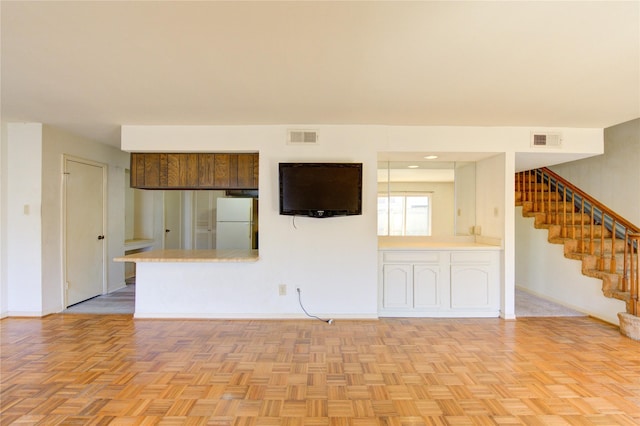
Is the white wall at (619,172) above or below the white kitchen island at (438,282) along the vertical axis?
above

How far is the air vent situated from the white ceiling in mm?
310

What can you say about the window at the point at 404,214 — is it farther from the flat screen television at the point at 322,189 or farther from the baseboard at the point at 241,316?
the baseboard at the point at 241,316

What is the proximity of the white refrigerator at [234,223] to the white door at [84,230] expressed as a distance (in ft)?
6.72

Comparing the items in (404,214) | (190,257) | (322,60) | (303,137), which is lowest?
(190,257)

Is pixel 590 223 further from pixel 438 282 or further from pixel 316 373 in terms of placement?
pixel 316 373

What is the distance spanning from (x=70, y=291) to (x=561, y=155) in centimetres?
641

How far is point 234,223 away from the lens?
643 cm

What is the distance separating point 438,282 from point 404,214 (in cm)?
108

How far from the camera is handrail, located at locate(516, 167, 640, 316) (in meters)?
3.58

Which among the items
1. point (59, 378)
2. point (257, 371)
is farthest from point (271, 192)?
point (59, 378)

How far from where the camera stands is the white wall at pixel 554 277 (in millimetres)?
3857

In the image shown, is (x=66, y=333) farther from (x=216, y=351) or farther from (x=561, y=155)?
(x=561, y=155)

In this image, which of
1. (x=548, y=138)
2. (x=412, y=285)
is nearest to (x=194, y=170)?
(x=412, y=285)

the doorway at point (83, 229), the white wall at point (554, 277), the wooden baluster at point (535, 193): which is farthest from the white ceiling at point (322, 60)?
the white wall at point (554, 277)
